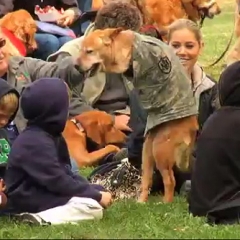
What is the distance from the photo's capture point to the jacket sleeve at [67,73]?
6875mm

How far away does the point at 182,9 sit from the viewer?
10211mm

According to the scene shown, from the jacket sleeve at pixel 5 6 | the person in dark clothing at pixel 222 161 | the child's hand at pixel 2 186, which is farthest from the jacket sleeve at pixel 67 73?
the jacket sleeve at pixel 5 6

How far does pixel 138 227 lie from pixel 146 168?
1.20 metres

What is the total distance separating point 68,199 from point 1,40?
2118 millimetres

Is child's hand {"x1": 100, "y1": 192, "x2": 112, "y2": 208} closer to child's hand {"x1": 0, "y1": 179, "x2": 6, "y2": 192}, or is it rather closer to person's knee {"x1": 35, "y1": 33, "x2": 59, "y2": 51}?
child's hand {"x1": 0, "y1": 179, "x2": 6, "y2": 192}

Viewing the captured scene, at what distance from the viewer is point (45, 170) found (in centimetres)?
557

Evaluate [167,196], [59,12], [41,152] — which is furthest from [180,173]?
[59,12]

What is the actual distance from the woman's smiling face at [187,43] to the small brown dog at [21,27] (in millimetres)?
2004

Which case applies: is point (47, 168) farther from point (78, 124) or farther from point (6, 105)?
point (78, 124)

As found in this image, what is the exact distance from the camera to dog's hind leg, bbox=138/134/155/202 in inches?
257

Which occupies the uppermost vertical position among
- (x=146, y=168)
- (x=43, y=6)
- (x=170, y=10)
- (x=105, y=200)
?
(x=105, y=200)

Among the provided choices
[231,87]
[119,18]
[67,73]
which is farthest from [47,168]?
[119,18]

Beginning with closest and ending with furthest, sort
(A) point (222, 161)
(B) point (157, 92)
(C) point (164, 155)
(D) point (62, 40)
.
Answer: (A) point (222, 161)
(B) point (157, 92)
(C) point (164, 155)
(D) point (62, 40)

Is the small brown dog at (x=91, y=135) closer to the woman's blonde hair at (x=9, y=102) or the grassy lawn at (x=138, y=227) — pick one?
the grassy lawn at (x=138, y=227)
